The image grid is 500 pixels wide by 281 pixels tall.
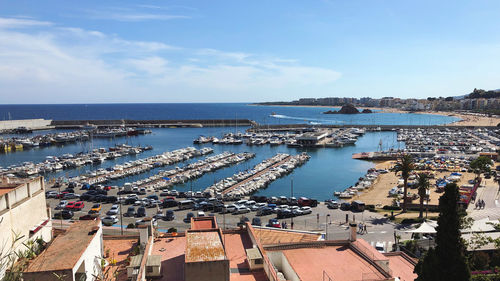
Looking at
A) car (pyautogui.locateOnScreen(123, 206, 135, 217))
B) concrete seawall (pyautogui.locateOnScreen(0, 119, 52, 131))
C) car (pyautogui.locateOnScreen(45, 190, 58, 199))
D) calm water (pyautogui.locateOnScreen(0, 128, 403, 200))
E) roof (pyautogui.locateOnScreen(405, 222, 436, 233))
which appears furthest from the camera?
concrete seawall (pyautogui.locateOnScreen(0, 119, 52, 131))

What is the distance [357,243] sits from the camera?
12.5 metres

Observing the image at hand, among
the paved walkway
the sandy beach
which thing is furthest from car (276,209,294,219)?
the paved walkway

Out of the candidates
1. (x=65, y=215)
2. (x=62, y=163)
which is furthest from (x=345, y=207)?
(x=62, y=163)

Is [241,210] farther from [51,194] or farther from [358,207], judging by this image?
[51,194]

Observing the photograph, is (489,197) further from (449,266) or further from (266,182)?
(449,266)

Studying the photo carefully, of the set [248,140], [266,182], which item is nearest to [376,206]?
[266,182]

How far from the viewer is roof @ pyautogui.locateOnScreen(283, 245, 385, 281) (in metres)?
10.3

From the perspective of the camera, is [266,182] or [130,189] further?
[266,182]

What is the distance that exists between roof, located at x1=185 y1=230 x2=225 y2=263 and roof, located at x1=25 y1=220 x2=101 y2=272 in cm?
296

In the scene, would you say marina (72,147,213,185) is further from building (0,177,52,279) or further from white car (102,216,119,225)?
building (0,177,52,279)

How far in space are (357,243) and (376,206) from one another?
59.9 ft

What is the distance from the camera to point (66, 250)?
31.4 ft

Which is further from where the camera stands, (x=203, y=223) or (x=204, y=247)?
(x=203, y=223)

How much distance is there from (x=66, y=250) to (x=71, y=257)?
60cm
